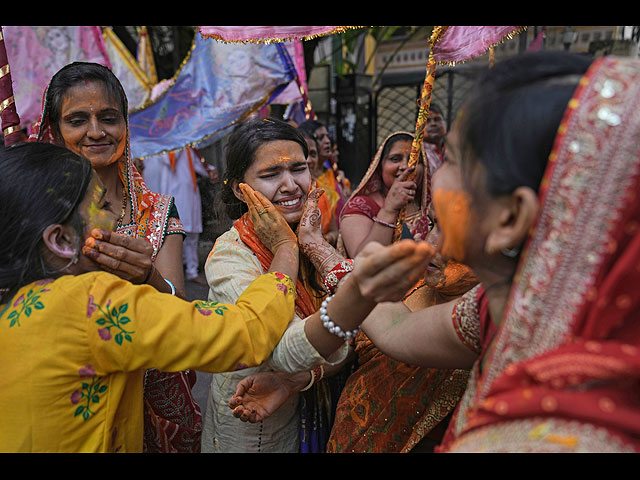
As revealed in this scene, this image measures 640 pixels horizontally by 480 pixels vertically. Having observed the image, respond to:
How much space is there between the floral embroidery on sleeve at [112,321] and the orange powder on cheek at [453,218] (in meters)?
0.83

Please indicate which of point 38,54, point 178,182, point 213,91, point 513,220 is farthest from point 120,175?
point 178,182

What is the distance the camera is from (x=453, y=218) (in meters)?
1.12

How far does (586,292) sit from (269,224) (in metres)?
1.27

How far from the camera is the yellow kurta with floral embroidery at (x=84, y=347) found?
1.30 metres

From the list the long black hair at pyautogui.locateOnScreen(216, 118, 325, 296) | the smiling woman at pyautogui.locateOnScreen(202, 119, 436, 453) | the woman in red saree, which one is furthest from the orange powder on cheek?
the long black hair at pyautogui.locateOnScreen(216, 118, 325, 296)

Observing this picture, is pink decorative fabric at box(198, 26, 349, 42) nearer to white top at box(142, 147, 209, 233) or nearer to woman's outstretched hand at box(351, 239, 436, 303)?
woman's outstretched hand at box(351, 239, 436, 303)

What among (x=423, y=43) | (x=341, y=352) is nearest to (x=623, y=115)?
(x=341, y=352)

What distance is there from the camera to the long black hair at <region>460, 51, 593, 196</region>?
38.0 inches

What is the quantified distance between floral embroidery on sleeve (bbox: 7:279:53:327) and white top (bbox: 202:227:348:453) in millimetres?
680

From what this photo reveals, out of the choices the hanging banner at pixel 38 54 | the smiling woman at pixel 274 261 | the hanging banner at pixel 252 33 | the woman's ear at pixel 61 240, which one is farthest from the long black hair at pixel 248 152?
the hanging banner at pixel 38 54

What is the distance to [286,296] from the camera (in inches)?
62.1

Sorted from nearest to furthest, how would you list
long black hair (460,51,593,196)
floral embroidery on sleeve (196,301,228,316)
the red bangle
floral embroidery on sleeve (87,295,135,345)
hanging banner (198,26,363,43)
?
long black hair (460,51,593,196) < floral embroidery on sleeve (87,295,135,345) < floral embroidery on sleeve (196,301,228,316) < the red bangle < hanging banner (198,26,363,43)

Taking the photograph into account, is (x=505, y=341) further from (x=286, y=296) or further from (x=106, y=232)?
(x=106, y=232)

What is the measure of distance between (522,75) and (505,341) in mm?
545
